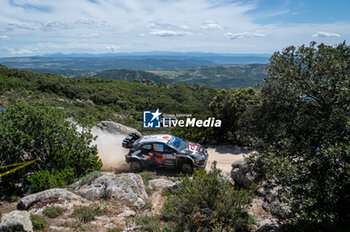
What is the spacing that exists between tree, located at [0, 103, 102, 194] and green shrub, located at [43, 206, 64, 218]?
2.49m

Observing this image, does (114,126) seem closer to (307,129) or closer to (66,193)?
(66,193)

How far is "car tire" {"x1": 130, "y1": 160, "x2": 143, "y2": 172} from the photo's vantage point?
11492 mm

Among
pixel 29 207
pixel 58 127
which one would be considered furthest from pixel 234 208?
pixel 58 127

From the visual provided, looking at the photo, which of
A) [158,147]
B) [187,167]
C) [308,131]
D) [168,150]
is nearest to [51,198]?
[158,147]

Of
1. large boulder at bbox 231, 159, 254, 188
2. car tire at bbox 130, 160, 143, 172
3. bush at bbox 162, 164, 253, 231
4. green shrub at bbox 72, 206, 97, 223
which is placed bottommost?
car tire at bbox 130, 160, 143, 172

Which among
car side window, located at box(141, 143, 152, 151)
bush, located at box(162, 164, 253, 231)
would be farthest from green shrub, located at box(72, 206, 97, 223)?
car side window, located at box(141, 143, 152, 151)

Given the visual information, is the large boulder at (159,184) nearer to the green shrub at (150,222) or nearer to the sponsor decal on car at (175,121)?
the green shrub at (150,222)

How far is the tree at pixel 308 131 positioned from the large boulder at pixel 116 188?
13.4 feet

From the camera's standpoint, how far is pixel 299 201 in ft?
14.3

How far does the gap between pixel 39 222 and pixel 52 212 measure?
544 mm

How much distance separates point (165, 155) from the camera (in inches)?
440

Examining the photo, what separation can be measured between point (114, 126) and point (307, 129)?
544 inches

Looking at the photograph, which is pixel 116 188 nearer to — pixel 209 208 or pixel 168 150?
pixel 209 208

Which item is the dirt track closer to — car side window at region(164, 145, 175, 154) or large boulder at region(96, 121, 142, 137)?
car side window at region(164, 145, 175, 154)
